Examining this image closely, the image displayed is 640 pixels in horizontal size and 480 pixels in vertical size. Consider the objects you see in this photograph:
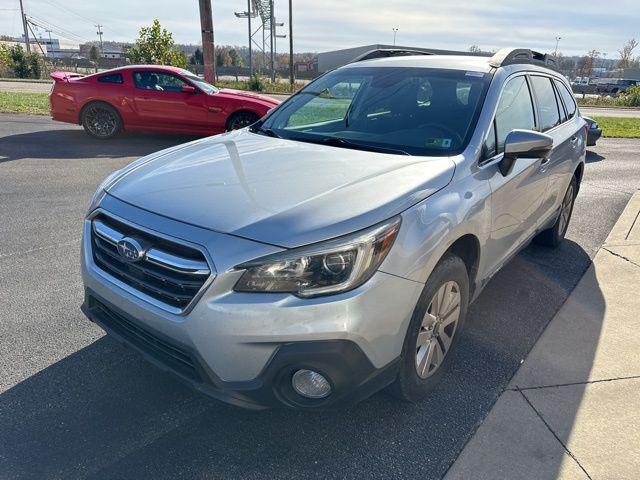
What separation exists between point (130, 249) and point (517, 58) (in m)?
3.11

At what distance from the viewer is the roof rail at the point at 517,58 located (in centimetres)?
356

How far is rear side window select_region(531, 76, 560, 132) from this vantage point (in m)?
4.07

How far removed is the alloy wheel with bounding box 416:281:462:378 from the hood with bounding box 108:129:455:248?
1.91 feet

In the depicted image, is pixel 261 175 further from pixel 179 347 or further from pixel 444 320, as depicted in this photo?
pixel 444 320

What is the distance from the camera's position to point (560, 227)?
5129 mm

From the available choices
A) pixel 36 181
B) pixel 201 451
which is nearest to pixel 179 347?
pixel 201 451

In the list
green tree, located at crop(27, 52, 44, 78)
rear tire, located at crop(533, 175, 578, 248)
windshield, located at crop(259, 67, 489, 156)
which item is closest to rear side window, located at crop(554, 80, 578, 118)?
rear tire, located at crop(533, 175, 578, 248)

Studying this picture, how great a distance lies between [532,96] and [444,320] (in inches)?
86.0

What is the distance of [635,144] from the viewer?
13.9 m

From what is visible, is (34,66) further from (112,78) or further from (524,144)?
(524,144)

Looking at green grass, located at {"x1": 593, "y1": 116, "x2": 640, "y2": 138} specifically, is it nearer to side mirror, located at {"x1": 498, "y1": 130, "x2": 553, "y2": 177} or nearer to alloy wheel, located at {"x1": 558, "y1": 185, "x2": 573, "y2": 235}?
alloy wheel, located at {"x1": 558, "y1": 185, "x2": 573, "y2": 235}

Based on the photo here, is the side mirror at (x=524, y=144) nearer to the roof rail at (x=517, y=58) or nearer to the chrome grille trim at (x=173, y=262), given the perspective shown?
the roof rail at (x=517, y=58)

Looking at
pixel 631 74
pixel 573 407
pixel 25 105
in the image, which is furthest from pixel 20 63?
pixel 631 74

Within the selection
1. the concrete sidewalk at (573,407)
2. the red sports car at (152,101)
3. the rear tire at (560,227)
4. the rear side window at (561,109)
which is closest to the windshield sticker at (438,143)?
the concrete sidewalk at (573,407)
